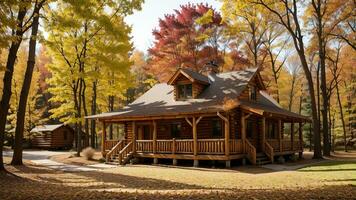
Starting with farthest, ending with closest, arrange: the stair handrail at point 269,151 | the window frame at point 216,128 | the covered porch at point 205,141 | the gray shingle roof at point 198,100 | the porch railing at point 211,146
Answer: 1. the window frame at point 216,128
2. the stair handrail at point 269,151
3. the gray shingle roof at point 198,100
4. the covered porch at point 205,141
5. the porch railing at point 211,146

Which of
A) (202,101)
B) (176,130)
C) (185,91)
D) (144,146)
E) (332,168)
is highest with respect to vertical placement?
(185,91)

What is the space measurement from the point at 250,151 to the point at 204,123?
3.84 m

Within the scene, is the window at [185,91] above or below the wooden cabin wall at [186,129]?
above

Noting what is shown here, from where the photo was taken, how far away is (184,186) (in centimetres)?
1325

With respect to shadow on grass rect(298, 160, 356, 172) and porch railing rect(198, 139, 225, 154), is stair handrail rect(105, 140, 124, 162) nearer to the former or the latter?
porch railing rect(198, 139, 225, 154)

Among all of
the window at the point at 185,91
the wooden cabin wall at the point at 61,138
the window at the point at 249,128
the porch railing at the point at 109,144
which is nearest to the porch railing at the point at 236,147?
the window at the point at 249,128

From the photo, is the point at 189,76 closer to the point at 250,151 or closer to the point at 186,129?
the point at 186,129

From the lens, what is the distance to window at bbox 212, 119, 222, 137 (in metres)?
23.6

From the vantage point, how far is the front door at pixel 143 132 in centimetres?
2777

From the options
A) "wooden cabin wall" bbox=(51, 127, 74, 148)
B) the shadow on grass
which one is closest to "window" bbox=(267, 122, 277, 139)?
the shadow on grass

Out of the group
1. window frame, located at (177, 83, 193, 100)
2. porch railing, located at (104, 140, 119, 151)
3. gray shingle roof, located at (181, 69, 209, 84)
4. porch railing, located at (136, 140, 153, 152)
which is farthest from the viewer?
porch railing, located at (104, 140, 119, 151)

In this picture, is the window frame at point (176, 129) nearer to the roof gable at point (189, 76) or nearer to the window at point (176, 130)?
the window at point (176, 130)

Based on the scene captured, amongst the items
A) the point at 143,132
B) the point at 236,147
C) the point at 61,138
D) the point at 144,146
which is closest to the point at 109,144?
the point at 143,132

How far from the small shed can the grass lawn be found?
2966 cm
